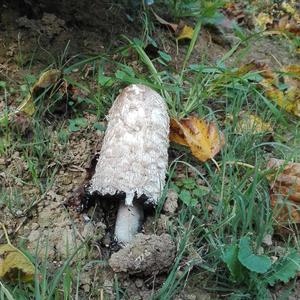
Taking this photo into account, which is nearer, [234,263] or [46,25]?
[234,263]

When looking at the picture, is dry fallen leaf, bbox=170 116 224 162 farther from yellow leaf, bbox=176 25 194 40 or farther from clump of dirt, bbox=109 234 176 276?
yellow leaf, bbox=176 25 194 40

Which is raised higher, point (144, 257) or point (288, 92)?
point (288, 92)

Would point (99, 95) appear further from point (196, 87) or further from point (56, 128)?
point (196, 87)

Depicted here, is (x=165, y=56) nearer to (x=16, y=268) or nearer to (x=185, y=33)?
(x=185, y=33)

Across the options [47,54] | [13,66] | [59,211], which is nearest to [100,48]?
[47,54]

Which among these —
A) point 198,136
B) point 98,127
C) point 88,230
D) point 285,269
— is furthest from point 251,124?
point 88,230

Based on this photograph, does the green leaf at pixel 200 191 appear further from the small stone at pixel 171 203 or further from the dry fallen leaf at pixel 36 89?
the dry fallen leaf at pixel 36 89

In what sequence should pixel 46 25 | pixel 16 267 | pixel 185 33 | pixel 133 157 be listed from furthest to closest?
1. pixel 185 33
2. pixel 46 25
3. pixel 133 157
4. pixel 16 267
